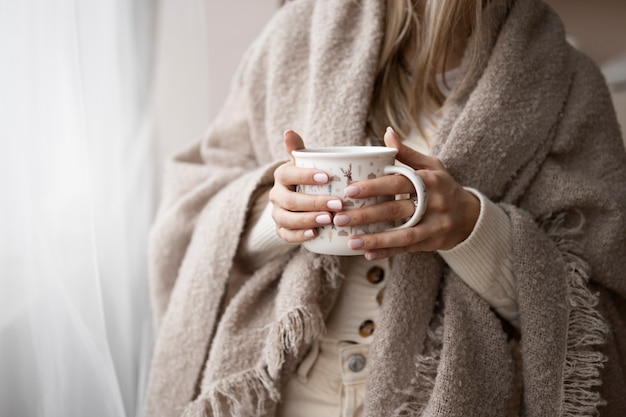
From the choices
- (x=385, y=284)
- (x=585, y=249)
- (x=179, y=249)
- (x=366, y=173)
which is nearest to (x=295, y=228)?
(x=366, y=173)

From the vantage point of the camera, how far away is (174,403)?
71cm

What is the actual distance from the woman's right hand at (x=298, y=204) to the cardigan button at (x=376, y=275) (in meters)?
0.17

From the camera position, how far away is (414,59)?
2.65 ft

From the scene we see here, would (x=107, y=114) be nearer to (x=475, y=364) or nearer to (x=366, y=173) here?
(x=366, y=173)

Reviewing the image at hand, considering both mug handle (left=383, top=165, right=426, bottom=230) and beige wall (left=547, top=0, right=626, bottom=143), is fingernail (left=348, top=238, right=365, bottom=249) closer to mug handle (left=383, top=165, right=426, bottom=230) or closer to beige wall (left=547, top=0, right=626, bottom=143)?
mug handle (left=383, top=165, right=426, bottom=230)

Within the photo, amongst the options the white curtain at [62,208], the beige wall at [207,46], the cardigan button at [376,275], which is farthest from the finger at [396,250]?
the beige wall at [207,46]

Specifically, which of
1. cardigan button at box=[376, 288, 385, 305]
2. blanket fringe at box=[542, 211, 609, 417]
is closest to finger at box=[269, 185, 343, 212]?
cardigan button at box=[376, 288, 385, 305]

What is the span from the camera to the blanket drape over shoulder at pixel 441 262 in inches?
25.7

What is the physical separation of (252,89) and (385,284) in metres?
0.37

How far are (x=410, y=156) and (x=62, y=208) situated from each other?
15.2 inches

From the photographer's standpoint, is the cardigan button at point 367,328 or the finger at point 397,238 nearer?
the finger at point 397,238

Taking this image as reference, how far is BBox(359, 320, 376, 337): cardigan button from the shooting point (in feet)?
2.34

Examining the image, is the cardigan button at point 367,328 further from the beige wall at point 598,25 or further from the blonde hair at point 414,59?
the beige wall at point 598,25

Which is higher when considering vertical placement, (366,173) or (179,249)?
(366,173)
